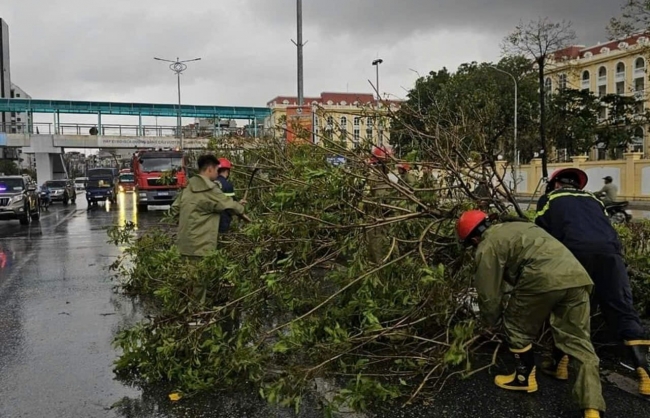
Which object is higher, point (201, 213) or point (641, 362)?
point (201, 213)

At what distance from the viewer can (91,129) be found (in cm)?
5191

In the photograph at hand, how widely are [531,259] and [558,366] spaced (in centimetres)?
133

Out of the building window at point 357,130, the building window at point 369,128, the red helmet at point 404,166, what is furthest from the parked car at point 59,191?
the red helmet at point 404,166

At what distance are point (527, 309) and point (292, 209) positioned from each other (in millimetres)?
2141

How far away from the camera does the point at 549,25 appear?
29516mm

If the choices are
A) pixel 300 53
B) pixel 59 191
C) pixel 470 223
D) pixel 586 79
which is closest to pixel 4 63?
pixel 59 191

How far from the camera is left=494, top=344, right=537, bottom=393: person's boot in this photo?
414 cm

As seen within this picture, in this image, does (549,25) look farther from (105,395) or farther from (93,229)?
(105,395)

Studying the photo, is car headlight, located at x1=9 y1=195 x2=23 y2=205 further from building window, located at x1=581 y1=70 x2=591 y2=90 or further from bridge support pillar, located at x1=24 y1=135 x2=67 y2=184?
building window, located at x1=581 y1=70 x2=591 y2=90

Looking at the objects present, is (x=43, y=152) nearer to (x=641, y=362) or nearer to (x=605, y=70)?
(x=641, y=362)

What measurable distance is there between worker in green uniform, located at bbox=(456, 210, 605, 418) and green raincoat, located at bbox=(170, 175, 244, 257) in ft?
8.93

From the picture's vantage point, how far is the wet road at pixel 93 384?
4.05 m

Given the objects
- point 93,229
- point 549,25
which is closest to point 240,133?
point 93,229

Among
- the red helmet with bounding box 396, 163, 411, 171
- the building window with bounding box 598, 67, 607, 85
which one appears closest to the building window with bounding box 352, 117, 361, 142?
the red helmet with bounding box 396, 163, 411, 171
